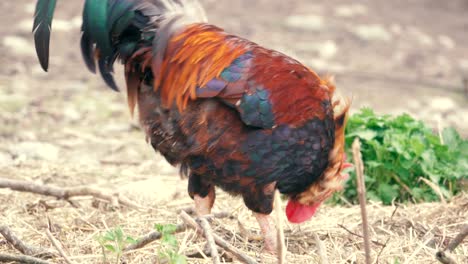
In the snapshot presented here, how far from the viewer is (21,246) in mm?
3771

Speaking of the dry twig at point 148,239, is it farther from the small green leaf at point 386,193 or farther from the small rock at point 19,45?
the small rock at point 19,45

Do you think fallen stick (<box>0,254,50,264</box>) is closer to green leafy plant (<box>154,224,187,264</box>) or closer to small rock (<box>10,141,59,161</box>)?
green leafy plant (<box>154,224,187,264</box>)

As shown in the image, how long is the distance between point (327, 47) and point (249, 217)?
216 inches

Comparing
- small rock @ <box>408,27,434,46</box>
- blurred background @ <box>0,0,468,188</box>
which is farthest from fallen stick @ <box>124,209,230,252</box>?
small rock @ <box>408,27,434,46</box>

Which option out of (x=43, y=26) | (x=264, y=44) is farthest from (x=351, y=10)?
(x=43, y=26)

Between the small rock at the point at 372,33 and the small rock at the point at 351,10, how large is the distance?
0.46 meters

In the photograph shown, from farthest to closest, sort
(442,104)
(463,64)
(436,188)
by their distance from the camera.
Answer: (463,64) < (442,104) < (436,188)

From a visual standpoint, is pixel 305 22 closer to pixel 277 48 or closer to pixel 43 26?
pixel 277 48

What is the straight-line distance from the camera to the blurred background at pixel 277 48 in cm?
706

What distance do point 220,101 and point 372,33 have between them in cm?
709

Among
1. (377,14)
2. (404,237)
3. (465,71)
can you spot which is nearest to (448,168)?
(404,237)

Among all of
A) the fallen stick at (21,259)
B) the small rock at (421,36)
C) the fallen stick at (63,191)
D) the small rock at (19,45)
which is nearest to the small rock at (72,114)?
the small rock at (19,45)

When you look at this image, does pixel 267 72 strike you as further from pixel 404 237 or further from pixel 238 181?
pixel 404 237

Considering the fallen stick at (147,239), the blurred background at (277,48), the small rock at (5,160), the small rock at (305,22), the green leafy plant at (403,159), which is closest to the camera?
the fallen stick at (147,239)
